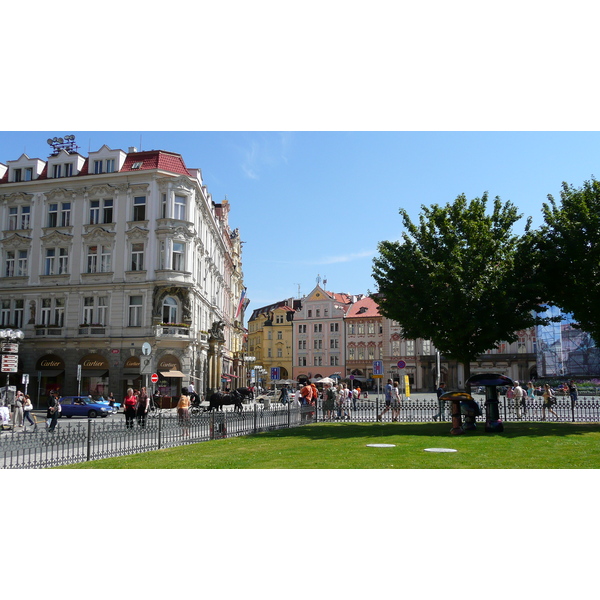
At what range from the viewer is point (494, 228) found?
2672 centimetres

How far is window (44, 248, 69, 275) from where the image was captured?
46750 mm

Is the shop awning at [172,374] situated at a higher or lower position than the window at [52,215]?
lower

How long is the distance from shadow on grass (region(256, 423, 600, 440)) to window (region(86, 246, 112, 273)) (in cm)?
2602

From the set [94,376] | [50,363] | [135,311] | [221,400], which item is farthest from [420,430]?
[50,363]

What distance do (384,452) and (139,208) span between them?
34767mm

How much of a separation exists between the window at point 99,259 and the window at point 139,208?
→ 3.29 meters

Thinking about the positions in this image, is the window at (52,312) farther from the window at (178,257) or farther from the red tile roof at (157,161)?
the red tile roof at (157,161)

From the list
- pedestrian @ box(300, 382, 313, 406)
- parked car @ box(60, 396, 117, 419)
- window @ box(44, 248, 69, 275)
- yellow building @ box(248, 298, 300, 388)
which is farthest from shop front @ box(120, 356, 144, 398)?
yellow building @ box(248, 298, 300, 388)

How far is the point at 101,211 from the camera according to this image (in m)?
46.4

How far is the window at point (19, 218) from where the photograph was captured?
48.1 m

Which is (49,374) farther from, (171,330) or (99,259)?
(171,330)

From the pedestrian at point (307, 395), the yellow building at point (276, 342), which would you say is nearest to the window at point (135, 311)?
the pedestrian at point (307, 395)
